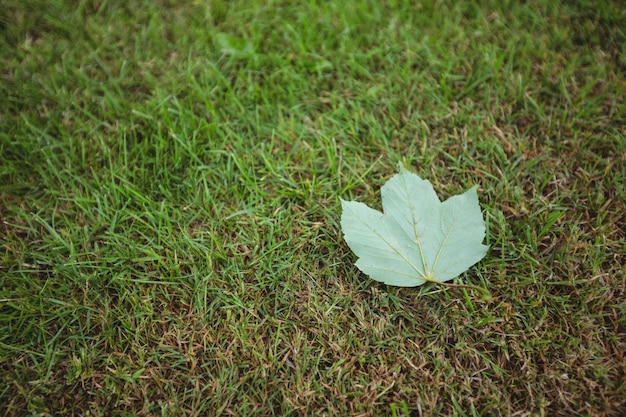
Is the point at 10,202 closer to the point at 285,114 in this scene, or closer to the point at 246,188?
the point at 246,188

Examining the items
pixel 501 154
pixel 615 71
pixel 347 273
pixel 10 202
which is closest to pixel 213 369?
pixel 347 273

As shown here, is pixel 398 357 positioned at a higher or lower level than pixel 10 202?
lower

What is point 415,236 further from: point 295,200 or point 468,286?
point 295,200

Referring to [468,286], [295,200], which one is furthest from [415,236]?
[295,200]

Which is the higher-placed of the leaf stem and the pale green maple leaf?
the pale green maple leaf

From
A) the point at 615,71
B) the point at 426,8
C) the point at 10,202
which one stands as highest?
the point at 426,8
